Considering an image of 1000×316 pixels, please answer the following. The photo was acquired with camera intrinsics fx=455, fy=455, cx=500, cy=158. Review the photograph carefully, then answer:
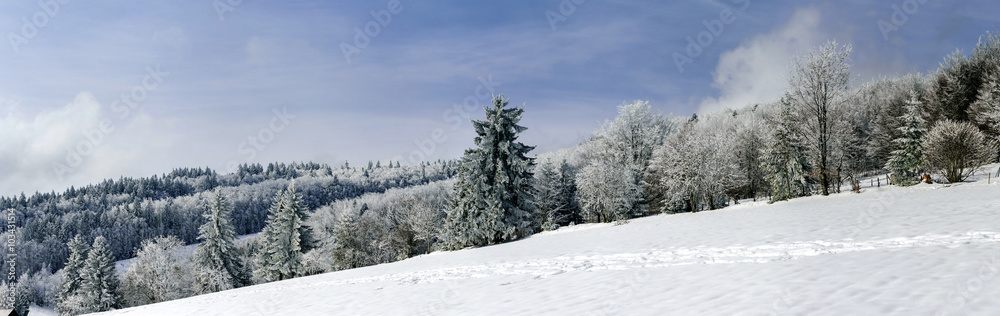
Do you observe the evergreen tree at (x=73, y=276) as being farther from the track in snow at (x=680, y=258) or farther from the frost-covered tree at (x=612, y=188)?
the frost-covered tree at (x=612, y=188)

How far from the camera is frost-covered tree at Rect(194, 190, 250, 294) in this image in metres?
44.5

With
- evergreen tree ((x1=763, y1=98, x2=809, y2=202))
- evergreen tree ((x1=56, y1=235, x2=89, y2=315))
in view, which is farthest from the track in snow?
evergreen tree ((x1=56, y1=235, x2=89, y2=315))

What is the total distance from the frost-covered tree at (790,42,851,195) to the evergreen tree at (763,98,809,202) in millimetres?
7226

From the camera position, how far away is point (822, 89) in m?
30.5

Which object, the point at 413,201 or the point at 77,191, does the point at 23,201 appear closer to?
the point at 77,191

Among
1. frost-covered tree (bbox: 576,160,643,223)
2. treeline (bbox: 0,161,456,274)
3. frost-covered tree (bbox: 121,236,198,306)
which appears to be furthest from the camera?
treeline (bbox: 0,161,456,274)

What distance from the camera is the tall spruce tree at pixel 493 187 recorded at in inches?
1368

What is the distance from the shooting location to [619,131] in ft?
154

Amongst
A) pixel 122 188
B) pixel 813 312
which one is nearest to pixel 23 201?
pixel 122 188

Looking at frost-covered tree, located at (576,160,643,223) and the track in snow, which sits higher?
frost-covered tree, located at (576,160,643,223)

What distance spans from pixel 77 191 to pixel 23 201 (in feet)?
83.5

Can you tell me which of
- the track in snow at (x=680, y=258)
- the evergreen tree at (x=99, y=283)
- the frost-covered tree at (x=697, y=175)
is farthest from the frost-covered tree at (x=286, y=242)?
the frost-covered tree at (x=697, y=175)

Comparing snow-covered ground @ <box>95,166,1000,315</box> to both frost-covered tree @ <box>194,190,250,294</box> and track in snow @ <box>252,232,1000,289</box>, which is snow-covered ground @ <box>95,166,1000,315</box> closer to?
track in snow @ <box>252,232,1000,289</box>

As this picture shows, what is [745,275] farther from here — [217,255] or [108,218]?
[108,218]
